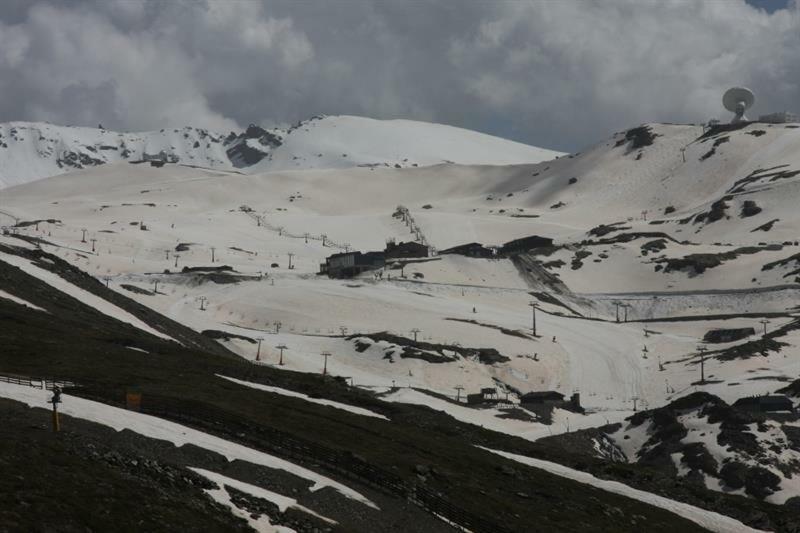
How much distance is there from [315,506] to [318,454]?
20.7 feet

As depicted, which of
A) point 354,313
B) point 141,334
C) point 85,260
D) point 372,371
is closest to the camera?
point 141,334

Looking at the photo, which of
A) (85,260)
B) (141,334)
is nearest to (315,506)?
A: (141,334)

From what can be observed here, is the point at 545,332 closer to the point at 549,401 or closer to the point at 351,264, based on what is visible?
the point at 549,401

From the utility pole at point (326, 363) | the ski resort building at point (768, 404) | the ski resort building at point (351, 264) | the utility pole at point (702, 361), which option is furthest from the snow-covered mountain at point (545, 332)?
the ski resort building at point (768, 404)

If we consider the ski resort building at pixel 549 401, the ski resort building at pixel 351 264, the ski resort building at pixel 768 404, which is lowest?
the ski resort building at pixel 549 401

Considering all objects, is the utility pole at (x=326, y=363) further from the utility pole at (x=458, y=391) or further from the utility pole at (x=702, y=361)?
the utility pole at (x=702, y=361)

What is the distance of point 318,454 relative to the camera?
1800 inches

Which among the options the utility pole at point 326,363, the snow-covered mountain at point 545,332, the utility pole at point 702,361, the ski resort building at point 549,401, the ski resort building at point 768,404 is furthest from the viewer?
the utility pole at point 702,361

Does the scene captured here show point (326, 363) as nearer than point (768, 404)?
No

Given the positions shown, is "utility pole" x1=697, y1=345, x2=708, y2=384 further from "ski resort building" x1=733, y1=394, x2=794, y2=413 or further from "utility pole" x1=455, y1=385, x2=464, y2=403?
"utility pole" x1=455, y1=385, x2=464, y2=403

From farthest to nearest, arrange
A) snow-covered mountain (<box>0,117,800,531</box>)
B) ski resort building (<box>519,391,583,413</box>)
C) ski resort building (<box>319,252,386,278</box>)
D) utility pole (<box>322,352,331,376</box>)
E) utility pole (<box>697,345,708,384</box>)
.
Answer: ski resort building (<box>319,252,386,278</box>) → utility pole (<box>697,345,708,384</box>) → utility pole (<box>322,352,331,376</box>) → ski resort building (<box>519,391,583,413</box>) → snow-covered mountain (<box>0,117,800,531</box>)

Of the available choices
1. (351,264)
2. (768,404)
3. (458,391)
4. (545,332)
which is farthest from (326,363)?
(351,264)

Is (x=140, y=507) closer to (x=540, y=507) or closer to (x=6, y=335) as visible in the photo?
(x=540, y=507)

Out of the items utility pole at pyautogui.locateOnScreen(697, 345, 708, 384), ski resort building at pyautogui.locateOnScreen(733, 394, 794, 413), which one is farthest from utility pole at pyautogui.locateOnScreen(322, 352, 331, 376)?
ski resort building at pyautogui.locateOnScreen(733, 394, 794, 413)
